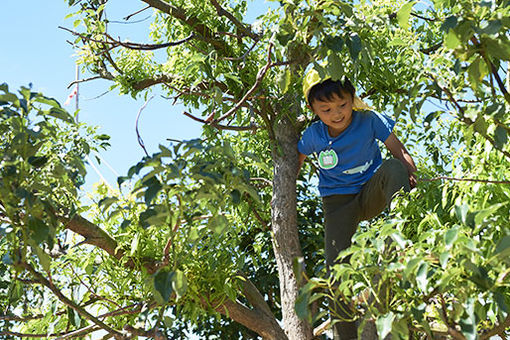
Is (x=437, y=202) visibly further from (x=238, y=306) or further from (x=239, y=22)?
(x=239, y=22)

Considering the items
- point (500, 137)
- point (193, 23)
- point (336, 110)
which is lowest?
point (500, 137)

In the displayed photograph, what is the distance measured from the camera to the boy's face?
7.93 feet

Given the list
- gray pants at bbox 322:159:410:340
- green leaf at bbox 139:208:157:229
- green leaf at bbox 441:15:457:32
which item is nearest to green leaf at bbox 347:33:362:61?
green leaf at bbox 441:15:457:32

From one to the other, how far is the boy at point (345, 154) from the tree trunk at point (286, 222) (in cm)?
16

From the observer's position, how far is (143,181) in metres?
1.22

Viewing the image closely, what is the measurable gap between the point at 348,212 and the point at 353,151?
24 centimetres

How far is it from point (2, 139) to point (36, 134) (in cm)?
22

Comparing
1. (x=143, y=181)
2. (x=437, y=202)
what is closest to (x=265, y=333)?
(x=437, y=202)

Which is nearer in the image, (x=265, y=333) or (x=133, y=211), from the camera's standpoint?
(x=133, y=211)

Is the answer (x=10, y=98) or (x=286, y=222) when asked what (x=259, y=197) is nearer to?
(x=10, y=98)

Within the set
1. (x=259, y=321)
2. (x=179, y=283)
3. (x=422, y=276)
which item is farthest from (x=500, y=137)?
(x=259, y=321)

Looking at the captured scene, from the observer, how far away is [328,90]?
7.80 feet

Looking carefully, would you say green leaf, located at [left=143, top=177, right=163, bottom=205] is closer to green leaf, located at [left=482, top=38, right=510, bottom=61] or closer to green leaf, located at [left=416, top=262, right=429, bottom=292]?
green leaf, located at [left=416, top=262, right=429, bottom=292]

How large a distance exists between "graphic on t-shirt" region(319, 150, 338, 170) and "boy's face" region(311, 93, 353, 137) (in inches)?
4.2
